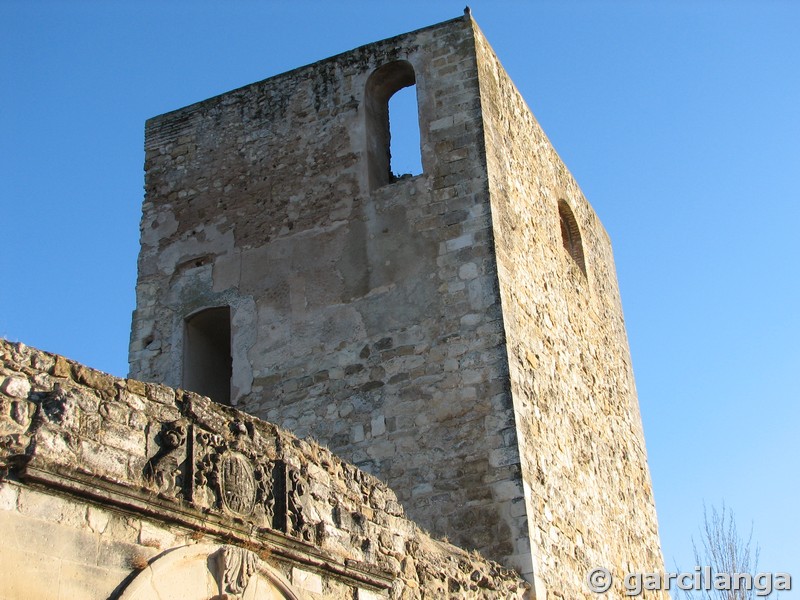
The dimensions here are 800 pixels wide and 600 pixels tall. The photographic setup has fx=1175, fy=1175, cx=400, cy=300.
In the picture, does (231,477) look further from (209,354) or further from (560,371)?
(209,354)

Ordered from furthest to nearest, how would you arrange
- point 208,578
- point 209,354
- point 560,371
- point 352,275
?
point 209,354
point 560,371
point 352,275
point 208,578

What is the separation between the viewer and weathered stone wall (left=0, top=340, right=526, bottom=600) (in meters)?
4.37

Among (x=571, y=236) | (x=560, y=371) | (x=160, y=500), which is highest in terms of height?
(x=571, y=236)

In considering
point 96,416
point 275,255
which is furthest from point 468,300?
point 96,416

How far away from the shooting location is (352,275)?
977 centimetres

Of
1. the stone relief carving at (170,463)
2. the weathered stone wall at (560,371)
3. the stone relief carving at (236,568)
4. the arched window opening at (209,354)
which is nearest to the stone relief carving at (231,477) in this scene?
the stone relief carving at (170,463)

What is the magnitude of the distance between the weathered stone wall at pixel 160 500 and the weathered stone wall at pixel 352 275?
2427mm

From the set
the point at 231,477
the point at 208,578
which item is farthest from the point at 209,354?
the point at 208,578

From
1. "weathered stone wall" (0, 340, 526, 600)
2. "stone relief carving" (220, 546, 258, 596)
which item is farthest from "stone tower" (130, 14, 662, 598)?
"stone relief carving" (220, 546, 258, 596)

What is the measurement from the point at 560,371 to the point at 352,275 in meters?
2.02

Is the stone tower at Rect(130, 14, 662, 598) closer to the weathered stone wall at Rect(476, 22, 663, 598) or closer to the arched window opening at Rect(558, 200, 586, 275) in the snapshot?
the weathered stone wall at Rect(476, 22, 663, 598)

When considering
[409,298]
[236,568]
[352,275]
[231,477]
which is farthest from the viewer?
[352,275]

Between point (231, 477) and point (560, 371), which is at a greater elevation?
point (560, 371)

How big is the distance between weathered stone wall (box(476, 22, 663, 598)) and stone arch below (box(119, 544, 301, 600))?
3371mm
